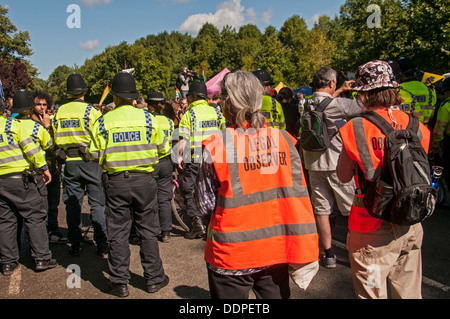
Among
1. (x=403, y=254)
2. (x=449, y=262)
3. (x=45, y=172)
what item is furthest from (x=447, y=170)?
(x=45, y=172)

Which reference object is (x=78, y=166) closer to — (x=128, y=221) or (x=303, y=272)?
(x=128, y=221)

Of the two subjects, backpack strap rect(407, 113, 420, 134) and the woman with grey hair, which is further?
backpack strap rect(407, 113, 420, 134)

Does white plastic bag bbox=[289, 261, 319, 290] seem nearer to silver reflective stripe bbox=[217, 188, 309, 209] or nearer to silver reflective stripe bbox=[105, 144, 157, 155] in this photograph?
silver reflective stripe bbox=[217, 188, 309, 209]

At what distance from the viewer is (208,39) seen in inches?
2702

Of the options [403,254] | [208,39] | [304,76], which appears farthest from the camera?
[208,39]

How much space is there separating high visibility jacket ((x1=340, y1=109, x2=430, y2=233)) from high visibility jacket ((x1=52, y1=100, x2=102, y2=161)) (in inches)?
144

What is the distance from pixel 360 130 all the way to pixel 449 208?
4.98 m

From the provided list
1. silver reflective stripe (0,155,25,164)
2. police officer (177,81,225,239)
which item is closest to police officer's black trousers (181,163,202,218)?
police officer (177,81,225,239)

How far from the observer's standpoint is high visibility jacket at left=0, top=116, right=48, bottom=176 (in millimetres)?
4145

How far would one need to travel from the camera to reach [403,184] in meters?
1.92

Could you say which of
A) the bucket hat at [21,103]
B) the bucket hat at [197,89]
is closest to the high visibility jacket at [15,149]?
the bucket hat at [21,103]

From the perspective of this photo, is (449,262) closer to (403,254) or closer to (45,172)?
(403,254)

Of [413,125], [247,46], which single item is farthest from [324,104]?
[247,46]

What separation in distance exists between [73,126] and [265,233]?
3684mm
